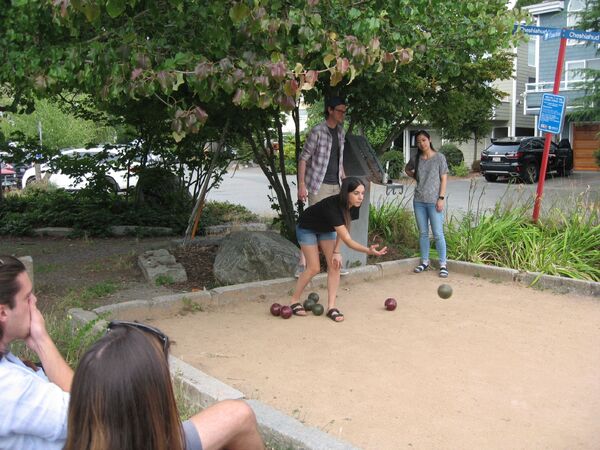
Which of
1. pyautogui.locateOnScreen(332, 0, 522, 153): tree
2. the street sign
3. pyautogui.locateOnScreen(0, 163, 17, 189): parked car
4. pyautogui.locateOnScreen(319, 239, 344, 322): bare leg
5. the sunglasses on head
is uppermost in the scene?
the street sign

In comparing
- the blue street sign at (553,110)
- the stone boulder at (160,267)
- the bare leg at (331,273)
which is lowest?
the stone boulder at (160,267)

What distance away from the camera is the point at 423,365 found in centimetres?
493

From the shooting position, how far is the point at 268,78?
420 centimetres

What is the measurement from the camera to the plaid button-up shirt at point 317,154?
7.14m

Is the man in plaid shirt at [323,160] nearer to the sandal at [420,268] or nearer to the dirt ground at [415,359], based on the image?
the dirt ground at [415,359]

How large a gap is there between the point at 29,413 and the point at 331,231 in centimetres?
417

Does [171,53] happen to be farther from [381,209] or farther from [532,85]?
[532,85]

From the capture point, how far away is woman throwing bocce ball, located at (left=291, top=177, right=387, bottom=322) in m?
5.78

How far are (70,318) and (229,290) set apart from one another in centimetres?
178

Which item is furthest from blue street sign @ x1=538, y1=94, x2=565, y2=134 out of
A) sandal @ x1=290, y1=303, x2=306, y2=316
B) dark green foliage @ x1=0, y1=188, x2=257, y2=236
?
dark green foliage @ x1=0, y1=188, x2=257, y2=236

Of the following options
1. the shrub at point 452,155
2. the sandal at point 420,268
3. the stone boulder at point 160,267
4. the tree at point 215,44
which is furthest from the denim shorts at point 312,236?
the shrub at point 452,155

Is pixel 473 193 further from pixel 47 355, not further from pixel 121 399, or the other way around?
pixel 121 399

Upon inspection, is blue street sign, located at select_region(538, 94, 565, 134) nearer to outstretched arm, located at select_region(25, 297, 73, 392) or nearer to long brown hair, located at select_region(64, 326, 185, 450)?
outstretched arm, located at select_region(25, 297, 73, 392)

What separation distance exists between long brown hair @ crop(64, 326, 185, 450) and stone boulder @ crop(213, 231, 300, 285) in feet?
17.5
